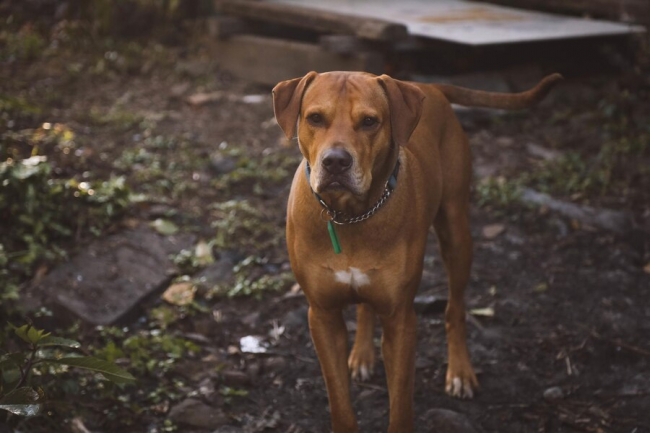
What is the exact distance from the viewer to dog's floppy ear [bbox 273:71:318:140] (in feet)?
10.8

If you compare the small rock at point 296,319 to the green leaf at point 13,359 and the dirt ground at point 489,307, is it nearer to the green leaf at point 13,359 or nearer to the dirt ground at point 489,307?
the dirt ground at point 489,307

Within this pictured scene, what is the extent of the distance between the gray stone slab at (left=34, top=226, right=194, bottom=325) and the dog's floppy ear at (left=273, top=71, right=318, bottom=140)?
6.31 ft

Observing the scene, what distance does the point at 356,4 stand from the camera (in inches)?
351

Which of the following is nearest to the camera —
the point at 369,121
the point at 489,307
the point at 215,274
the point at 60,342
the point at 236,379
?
the point at 60,342

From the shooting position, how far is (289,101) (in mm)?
3330

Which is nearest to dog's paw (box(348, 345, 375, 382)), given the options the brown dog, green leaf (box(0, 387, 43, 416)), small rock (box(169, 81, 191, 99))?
the brown dog

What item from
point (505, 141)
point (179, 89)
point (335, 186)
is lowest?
point (179, 89)

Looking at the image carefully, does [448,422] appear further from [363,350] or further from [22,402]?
[22,402]

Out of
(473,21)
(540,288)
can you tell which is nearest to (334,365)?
(540,288)

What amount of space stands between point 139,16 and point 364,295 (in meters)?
7.66

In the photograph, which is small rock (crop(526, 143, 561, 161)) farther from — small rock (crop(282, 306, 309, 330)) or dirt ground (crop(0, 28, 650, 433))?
small rock (crop(282, 306, 309, 330))

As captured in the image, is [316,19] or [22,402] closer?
[22,402]

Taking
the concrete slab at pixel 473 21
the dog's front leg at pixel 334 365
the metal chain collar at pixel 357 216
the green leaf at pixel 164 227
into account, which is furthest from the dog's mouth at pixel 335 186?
the concrete slab at pixel 473 21

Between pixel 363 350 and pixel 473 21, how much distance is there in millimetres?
4649
